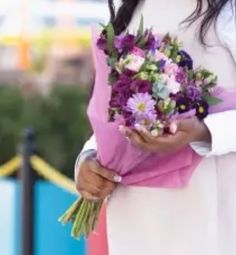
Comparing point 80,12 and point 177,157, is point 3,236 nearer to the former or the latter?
point 177,157

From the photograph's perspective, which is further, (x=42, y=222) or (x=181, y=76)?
(x=42, y=222)

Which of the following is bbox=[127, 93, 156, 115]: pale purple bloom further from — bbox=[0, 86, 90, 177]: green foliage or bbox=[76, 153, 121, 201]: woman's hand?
bbox=[0, 86, 90, 177]: green foliage

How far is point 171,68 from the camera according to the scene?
2111 mm

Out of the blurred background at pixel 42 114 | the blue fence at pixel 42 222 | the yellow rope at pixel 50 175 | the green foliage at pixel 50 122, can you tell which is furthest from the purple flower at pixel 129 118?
the green foliage at pixel 50 122

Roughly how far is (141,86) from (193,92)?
0.37ft

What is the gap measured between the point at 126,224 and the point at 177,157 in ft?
0.67

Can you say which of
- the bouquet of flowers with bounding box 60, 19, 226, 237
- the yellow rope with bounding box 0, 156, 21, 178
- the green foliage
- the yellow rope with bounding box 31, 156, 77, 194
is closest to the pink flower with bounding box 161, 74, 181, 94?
the bouquet of flowers with bounding box 60, 19, 226, 237

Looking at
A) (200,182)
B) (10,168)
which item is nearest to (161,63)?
(200,182)

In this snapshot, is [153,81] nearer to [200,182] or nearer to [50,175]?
[200,182]

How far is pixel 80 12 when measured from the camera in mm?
9211

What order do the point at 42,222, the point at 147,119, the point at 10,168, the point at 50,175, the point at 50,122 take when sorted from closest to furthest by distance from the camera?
the point at 147,119
the point at 42,222
the point at 50,175
the point at 10,168
the point at 50,122

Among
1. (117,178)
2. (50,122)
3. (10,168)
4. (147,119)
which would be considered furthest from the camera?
(50,122)

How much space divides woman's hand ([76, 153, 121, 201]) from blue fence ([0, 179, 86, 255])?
2.10 m

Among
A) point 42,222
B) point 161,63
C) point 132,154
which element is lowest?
point 42,222
